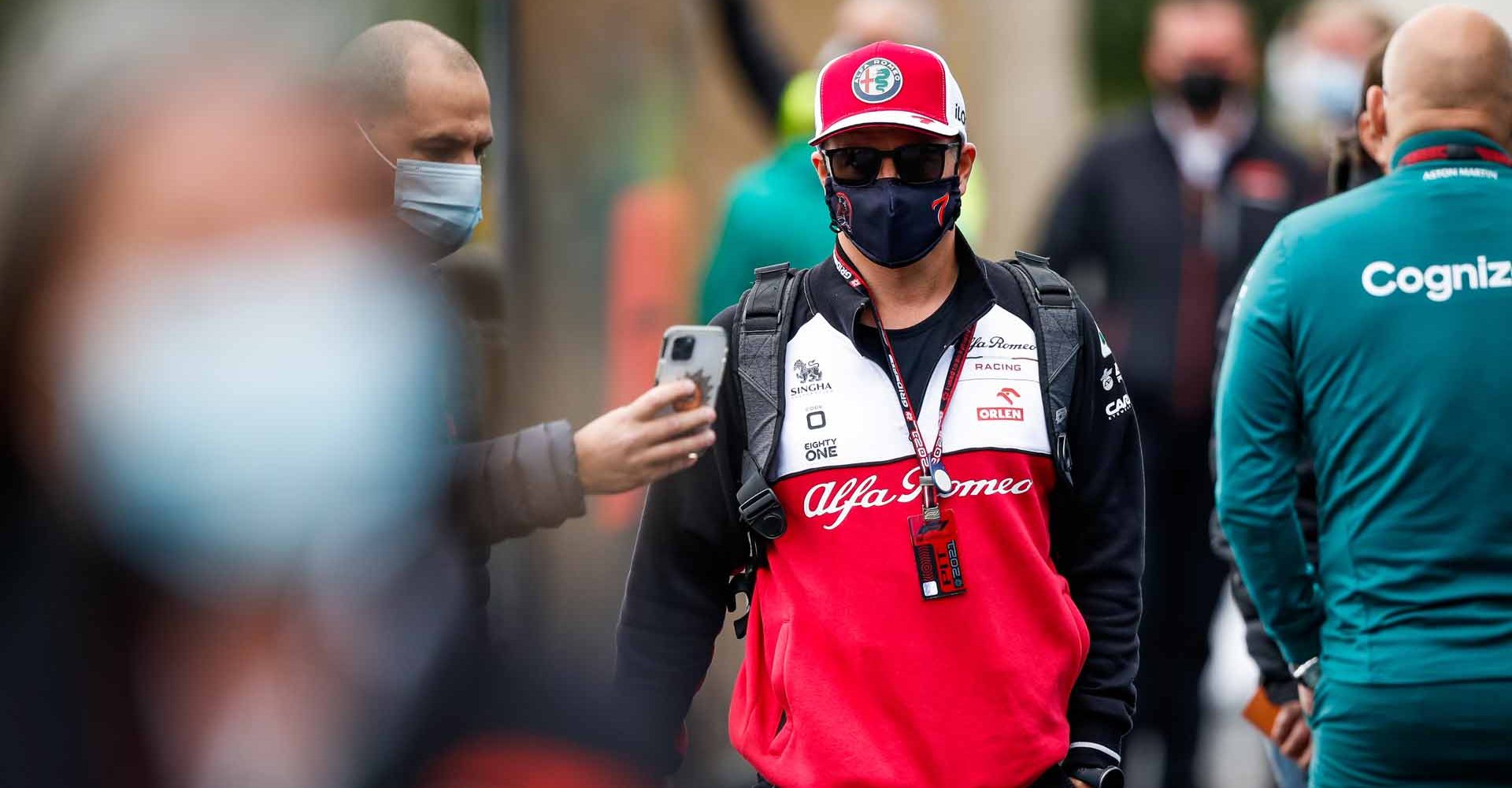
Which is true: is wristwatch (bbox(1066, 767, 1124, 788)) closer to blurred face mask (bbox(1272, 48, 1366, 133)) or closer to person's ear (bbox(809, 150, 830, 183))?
person's ear (bbox(809, 150, 830, 183))

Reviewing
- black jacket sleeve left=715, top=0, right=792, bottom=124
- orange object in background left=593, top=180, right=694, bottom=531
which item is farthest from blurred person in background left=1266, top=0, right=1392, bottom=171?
orange object in background left=593, top=180, right=694, bottom=531

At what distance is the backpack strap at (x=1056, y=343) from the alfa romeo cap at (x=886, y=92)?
1.08 ft

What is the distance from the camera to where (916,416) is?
9.48 feet

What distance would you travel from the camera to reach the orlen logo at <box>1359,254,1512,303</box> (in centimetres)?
304

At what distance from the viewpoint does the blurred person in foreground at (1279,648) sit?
3.63 m

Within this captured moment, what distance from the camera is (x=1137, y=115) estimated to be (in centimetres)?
624

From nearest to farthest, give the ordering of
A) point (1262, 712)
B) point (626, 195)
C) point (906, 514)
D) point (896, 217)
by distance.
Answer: point (906, 514) → point (896, 217) → point (1262, 712) → point (626, 195)

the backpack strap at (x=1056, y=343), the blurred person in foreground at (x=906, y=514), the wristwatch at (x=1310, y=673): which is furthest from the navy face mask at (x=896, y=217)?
the wristwatch at (x=1310, y=673)

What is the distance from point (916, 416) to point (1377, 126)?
1.28m

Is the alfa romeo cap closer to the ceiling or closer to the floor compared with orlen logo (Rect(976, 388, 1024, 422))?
closer to the ceiling

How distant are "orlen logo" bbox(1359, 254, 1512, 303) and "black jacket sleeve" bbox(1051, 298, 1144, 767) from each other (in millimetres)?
527

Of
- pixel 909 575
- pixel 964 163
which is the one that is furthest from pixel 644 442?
pixel 964 163

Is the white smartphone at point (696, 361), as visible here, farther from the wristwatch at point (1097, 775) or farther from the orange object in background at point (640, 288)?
the orange object in background at point (640, 288)

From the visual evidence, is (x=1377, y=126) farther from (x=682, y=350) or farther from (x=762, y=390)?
(x=682, y=350)
